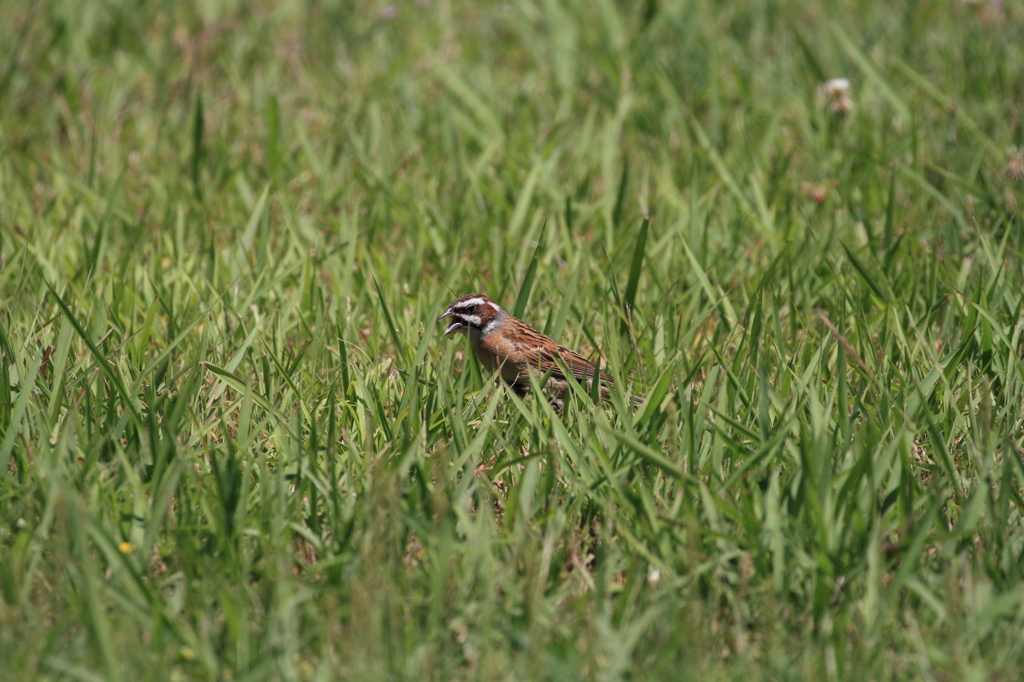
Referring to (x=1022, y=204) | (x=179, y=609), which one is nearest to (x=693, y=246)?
(x=1022, y=204)

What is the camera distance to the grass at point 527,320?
10.2 ft

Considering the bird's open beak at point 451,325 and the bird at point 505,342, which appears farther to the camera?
the bird's open beak at point 451,325

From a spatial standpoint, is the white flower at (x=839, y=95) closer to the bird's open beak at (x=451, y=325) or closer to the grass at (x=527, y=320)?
the grass at (x=527, y=320)

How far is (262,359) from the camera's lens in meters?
4.49

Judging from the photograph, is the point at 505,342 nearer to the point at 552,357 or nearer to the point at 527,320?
the point at 552,357

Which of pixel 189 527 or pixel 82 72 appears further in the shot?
pixel 82 72

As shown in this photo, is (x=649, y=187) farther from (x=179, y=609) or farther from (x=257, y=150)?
(x=179, y=609)

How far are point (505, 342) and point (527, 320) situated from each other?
66 centimetres

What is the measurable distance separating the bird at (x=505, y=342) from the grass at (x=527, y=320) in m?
0.15

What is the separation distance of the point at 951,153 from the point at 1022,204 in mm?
1121

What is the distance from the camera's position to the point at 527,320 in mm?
5625

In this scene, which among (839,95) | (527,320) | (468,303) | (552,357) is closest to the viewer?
(552,357)

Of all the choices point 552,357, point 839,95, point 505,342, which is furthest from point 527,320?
point 839,95

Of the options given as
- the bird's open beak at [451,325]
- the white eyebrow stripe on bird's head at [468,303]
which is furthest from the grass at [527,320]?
the white eyebrow stripe on bird's head at [468,303]
